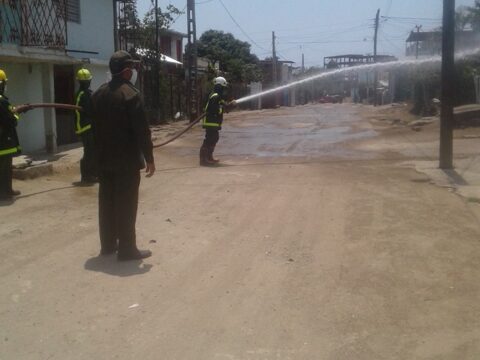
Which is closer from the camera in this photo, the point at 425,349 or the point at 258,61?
the point at 425,349

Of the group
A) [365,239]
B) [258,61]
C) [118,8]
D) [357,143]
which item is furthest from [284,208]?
[258,61]

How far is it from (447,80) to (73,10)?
32.8 feet

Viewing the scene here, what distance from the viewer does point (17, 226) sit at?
271 inches

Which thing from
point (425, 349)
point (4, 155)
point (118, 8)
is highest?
point (118, 8)

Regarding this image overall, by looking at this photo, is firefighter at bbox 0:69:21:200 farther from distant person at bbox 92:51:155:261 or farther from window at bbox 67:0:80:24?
window at bbox 67:0:80:24

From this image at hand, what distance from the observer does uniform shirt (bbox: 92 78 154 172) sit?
5.42 meters

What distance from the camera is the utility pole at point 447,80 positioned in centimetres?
1005

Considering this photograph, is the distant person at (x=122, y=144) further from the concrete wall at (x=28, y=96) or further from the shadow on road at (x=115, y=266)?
the concrete wall at (x=28, y=96)

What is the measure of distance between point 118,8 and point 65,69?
669 centimetres

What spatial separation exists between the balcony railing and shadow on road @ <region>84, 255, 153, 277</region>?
7.12 m

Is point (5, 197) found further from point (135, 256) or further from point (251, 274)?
point (251, 274)

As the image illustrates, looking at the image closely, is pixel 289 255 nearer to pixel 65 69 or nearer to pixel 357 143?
pixel 357 143

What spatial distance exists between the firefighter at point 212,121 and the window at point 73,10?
5.77m

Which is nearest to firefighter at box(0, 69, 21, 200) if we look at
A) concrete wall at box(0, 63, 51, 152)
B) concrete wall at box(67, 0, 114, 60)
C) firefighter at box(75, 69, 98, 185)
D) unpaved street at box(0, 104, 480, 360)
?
unpaved street at box(0, 104, 480, 360)
